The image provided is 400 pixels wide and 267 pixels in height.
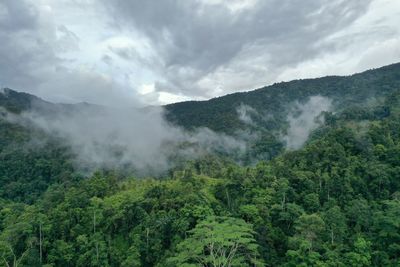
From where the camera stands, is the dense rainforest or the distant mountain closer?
the dense rainforest

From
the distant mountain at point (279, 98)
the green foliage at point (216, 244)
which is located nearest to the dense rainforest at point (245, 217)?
the green foliage at point (216, 244)

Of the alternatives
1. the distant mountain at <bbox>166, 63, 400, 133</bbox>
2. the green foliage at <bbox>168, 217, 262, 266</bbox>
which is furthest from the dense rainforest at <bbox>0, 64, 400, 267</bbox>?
the distant mountain at <bbox>166, 63, 400, 133</bbox>

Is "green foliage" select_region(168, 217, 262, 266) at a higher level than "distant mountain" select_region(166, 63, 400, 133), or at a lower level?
lower

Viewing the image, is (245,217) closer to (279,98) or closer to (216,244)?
(216,244)

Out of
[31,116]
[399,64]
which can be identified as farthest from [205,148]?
[399,64]

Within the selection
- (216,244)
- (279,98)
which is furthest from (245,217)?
(279,98)

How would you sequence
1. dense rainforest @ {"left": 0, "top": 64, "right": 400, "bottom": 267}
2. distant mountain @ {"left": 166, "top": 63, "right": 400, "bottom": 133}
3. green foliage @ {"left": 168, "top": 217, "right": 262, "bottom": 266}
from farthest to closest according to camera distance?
distant mountain @ {"left": 166, "top": 63, "right": 400, "bottom": 133}, dense rainforest @ {"left": 0, "top": 64, "right": 400, "bottom": 267}, green foliage @ {"left": 168, "top": 217, "right": 262, "bottom": 266}

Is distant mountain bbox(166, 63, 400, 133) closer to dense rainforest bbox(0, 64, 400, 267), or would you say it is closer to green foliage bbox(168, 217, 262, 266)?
dense rainforest bbox(0, 64, 400, 267)

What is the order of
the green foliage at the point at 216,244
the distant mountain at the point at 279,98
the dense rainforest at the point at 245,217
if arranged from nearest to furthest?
the green foliage at the point at 216,244 → the dense rainforest at the point at 245,217 → the distant mountain at the point at 279,98

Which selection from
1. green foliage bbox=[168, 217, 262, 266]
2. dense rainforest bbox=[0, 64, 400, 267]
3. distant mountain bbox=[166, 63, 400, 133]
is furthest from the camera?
distant mountain bbox=[166, 63, 400, 133]

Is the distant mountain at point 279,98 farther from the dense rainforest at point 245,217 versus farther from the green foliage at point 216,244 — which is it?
the green foliage at point 216,244

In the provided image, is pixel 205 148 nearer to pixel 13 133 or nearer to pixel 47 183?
pixel 47 183
